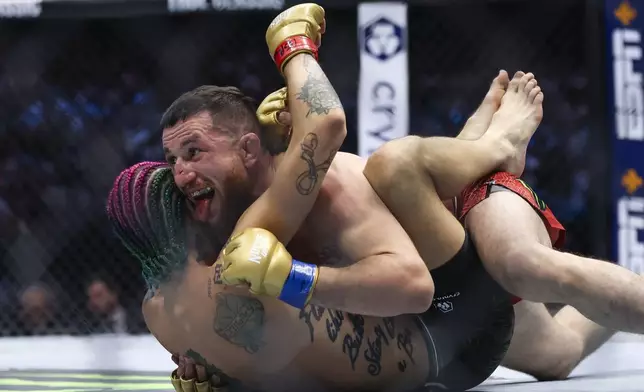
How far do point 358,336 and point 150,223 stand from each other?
15.5 inches

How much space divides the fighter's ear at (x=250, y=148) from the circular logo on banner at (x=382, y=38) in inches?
78.1

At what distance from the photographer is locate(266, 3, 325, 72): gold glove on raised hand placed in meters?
1.43

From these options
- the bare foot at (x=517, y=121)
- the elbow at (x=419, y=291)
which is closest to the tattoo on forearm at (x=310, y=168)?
the elbow at (x=419, y=291)

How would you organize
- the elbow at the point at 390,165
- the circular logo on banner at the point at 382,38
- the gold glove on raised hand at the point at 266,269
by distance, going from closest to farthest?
the gold glove on raised hand at the point at 266,269 < the elbow at the point at 390,165 < the circular logo on banner at the point at 382,38

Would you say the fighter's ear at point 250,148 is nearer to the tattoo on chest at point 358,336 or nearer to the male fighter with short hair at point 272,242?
the male fighter with short hair at point 272,242

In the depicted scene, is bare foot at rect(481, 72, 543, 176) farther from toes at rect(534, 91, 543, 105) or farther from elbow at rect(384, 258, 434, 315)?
elbow at rect(384, 258, 434, 315)

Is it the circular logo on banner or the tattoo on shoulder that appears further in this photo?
the circular logo on banner

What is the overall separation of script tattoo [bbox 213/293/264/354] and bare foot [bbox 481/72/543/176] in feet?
2.03

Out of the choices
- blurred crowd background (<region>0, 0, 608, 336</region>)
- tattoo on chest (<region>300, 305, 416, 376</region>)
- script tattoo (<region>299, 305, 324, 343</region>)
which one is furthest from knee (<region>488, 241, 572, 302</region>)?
blurred crowd background (<region>0, 0, 608, 336</region>)

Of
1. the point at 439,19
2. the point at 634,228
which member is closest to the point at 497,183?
the point at 634,228

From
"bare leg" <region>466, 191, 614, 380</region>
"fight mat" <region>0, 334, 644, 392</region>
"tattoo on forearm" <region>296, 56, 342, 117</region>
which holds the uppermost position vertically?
"tattoo on forearm" <region>296, 56, 342, 117</region>

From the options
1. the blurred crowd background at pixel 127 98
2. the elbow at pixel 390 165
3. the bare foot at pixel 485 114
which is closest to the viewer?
the elbow at pixel 390 165

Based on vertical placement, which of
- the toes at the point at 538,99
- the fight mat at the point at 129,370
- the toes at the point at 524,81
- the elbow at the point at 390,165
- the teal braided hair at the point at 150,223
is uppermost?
the toes at the point at 524,81

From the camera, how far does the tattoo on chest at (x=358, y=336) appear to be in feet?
4.46
